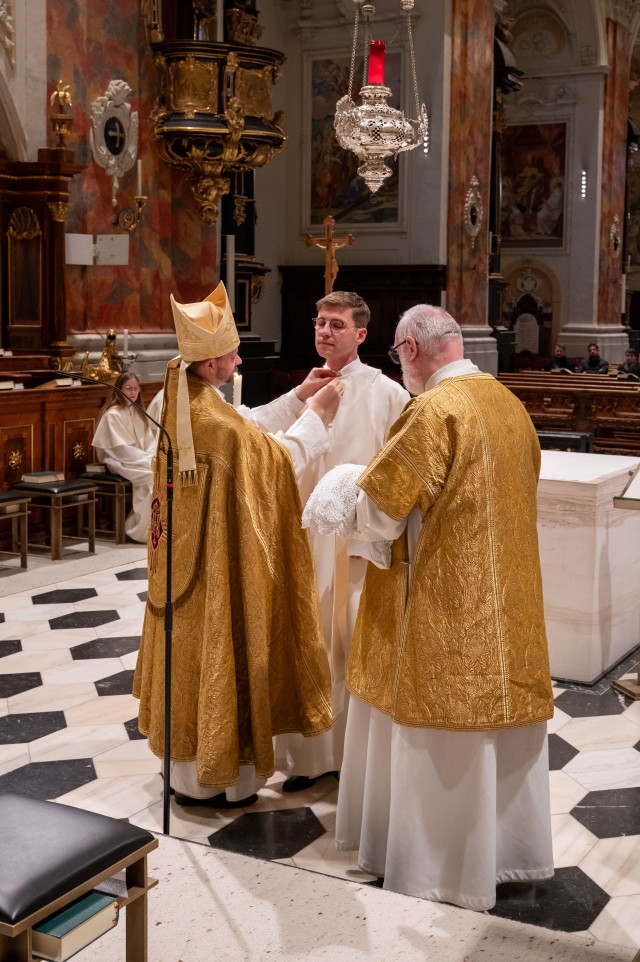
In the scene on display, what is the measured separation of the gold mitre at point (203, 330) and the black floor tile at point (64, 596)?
3.56m

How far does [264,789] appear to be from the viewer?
167 inches

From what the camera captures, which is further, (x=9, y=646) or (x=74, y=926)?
(x=9, y=646)

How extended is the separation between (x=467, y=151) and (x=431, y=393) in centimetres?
1276

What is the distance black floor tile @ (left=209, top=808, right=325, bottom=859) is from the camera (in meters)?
3.72

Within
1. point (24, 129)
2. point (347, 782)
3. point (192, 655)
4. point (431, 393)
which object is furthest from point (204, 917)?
point (24, 129)

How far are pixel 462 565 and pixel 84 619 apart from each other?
3.87 m

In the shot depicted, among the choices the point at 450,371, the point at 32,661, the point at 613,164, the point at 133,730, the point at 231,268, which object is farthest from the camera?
the point at 613,164

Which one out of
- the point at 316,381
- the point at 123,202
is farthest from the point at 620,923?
the point at 123,202

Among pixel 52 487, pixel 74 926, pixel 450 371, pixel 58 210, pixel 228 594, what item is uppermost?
pixel 58 210

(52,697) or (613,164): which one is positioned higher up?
(613,164)

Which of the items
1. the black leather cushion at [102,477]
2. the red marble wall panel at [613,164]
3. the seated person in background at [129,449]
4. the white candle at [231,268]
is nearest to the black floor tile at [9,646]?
the seated person in background at [129,449]

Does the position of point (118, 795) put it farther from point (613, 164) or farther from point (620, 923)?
point (613, 164)

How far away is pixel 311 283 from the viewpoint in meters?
15.9

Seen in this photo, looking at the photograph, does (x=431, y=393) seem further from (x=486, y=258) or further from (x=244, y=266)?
(x=486, y=258)
